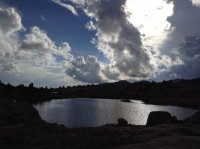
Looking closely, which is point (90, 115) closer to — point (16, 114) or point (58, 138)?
point (16, 114)

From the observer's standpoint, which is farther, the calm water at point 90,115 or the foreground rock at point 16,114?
the calm water at point 90,115

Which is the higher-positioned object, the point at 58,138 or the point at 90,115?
the point at 90,115

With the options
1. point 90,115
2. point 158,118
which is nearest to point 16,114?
point 158,118

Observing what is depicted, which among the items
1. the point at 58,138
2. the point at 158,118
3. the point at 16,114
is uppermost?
the point at 16,114

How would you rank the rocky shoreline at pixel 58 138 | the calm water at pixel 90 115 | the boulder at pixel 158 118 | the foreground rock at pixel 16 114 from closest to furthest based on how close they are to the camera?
the rocky shoreline at pixel 58 138 → the foreground rock at pixel 16 114 → the boulder at pixel 158 118 → the calm water at pixel 90 115

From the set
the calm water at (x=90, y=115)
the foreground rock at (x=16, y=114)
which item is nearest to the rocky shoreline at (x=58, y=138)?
the foreground rock at (x=16, y=114)

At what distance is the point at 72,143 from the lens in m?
30.8

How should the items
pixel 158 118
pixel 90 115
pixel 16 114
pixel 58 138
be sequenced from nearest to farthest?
pixel 58 138 < pixel 16 114 < pixel 158 118 < pixel 90 115

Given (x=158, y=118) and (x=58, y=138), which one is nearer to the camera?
(x=58, y=138)

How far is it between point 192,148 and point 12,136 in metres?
17.1

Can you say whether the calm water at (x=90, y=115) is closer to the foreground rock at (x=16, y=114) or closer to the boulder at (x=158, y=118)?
the boulder at (x=158, y=118)

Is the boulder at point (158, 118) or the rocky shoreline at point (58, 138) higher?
the boulder at point (158, 118)

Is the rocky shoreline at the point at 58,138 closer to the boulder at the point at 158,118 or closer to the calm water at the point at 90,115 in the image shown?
the boulder at the point at 158,118

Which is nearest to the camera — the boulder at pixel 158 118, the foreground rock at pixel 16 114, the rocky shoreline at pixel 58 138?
the rocky shoreline at pixel 58 138
